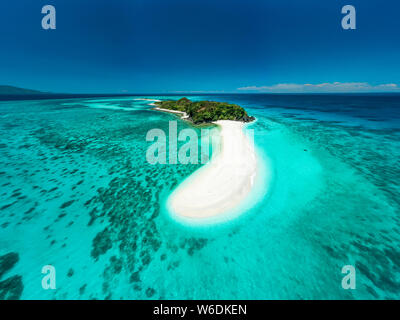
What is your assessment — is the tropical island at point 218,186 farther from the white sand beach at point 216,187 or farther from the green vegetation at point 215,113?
the green vegetation at point 215,113

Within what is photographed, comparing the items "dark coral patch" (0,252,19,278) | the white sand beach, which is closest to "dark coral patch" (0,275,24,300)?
"dark coral patch" (0,252,19,278)

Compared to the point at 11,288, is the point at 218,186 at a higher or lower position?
higher

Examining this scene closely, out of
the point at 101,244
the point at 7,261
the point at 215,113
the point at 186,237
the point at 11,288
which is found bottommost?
the point at 11,288

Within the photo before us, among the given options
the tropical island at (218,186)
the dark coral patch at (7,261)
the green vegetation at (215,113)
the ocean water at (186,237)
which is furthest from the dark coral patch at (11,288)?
the green vegetation at (215,113)

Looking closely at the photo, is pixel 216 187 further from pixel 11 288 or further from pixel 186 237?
pixel 11 288

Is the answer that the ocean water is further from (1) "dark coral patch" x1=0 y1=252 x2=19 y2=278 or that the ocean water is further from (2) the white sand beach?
(2) the white sand beach

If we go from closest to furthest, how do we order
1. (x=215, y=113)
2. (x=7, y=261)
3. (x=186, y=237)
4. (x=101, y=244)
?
(x=7, y=261) < (x=101, y=244) < (x=186, y=237) < (x=215, y=113)

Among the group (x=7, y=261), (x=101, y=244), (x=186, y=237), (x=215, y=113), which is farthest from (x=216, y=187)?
(x=215, y=113)
